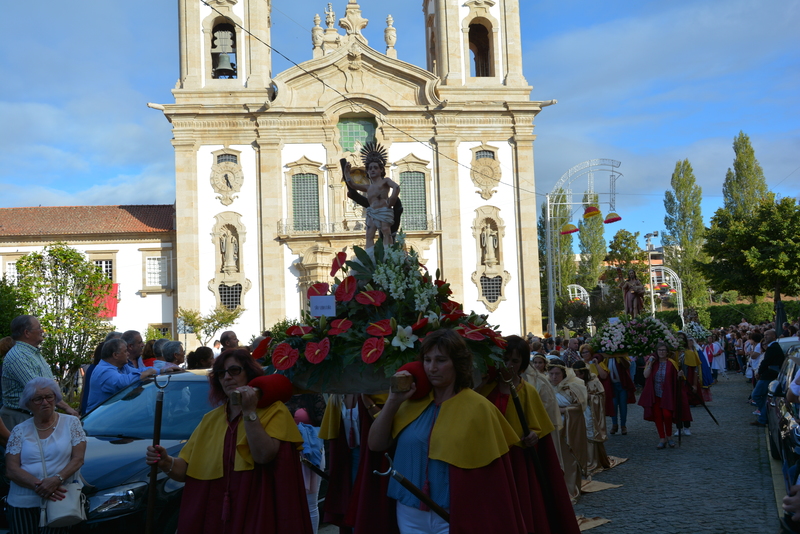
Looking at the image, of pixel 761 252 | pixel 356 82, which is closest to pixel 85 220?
pixel 356 82

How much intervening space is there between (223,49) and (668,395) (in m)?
28.7

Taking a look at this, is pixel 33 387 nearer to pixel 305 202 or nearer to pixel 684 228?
pixel 305 202

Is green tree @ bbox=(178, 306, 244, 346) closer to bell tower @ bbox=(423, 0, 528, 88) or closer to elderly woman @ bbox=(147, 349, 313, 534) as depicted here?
bell tower @ bbox=(423, 0, 528, 88)

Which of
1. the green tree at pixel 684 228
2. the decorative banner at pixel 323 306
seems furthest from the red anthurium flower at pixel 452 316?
the green tree at pixel 684 228

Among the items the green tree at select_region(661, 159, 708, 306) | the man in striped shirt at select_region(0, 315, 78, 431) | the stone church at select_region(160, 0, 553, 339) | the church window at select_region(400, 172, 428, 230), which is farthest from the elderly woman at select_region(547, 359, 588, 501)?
the green tree at select_region(661, 159, 708, 306)

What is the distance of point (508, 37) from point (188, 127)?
1558cm

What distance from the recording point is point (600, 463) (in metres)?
10.6

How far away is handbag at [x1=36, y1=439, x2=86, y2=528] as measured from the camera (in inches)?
201

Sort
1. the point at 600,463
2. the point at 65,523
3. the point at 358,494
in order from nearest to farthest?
the point at 358,494 → the point at 65,523 → the point at 600,463

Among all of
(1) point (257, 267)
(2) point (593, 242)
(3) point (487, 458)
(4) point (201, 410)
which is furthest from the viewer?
(2) point (593, 242)

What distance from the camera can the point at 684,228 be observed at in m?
54.7

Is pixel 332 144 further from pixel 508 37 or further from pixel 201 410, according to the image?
pixel 201 410

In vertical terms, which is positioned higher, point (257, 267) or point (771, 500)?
point (257, 267)

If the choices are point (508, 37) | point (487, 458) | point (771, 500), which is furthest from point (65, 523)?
point (508, 37)
